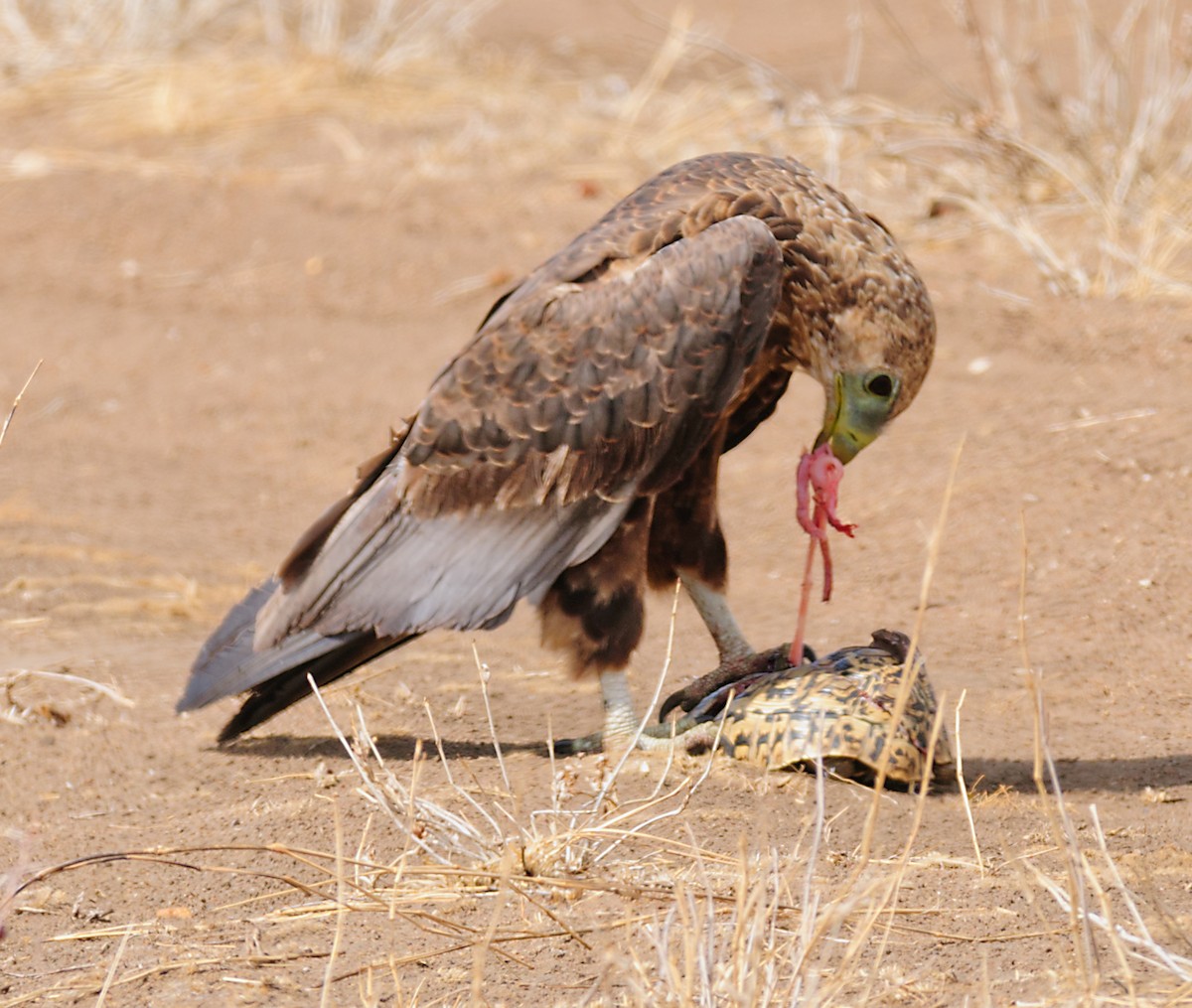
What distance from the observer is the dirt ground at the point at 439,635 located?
3.12 metres

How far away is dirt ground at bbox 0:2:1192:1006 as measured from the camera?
312 cm

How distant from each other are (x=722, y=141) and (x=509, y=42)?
274 inches

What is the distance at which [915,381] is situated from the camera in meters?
4.11

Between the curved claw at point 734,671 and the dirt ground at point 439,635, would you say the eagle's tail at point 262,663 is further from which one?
the curved claw at point 734,671

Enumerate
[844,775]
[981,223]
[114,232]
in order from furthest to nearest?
[114,232] → [981,223] → [844,775]

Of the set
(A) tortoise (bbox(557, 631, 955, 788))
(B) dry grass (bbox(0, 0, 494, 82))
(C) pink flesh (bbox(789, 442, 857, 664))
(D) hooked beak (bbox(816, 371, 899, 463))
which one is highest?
(D) hooked beak (bbox(816, 371, 899, 463))

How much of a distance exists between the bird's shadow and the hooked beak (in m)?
0.88

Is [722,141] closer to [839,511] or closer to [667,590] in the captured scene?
[839,511]

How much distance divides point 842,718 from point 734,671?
0.60 meters

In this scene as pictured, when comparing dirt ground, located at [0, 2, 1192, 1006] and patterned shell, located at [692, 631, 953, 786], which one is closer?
dirt ground, located at [0, 2, 1192, 1006]

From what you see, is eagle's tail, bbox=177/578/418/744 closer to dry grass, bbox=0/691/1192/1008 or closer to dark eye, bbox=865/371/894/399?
dry grass, bbox=0/691/1192/1008

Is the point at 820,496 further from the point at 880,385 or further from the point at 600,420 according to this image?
the point at 600,420

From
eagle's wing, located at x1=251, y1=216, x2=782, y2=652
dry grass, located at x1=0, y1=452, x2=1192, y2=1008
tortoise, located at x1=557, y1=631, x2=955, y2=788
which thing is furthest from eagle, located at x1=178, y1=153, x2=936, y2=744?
dry grass, located at x1=0, y1=452, x2=1192, y2=1008

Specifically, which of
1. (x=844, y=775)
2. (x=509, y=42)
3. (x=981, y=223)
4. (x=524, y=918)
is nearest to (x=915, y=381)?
(x=844, y=775)
